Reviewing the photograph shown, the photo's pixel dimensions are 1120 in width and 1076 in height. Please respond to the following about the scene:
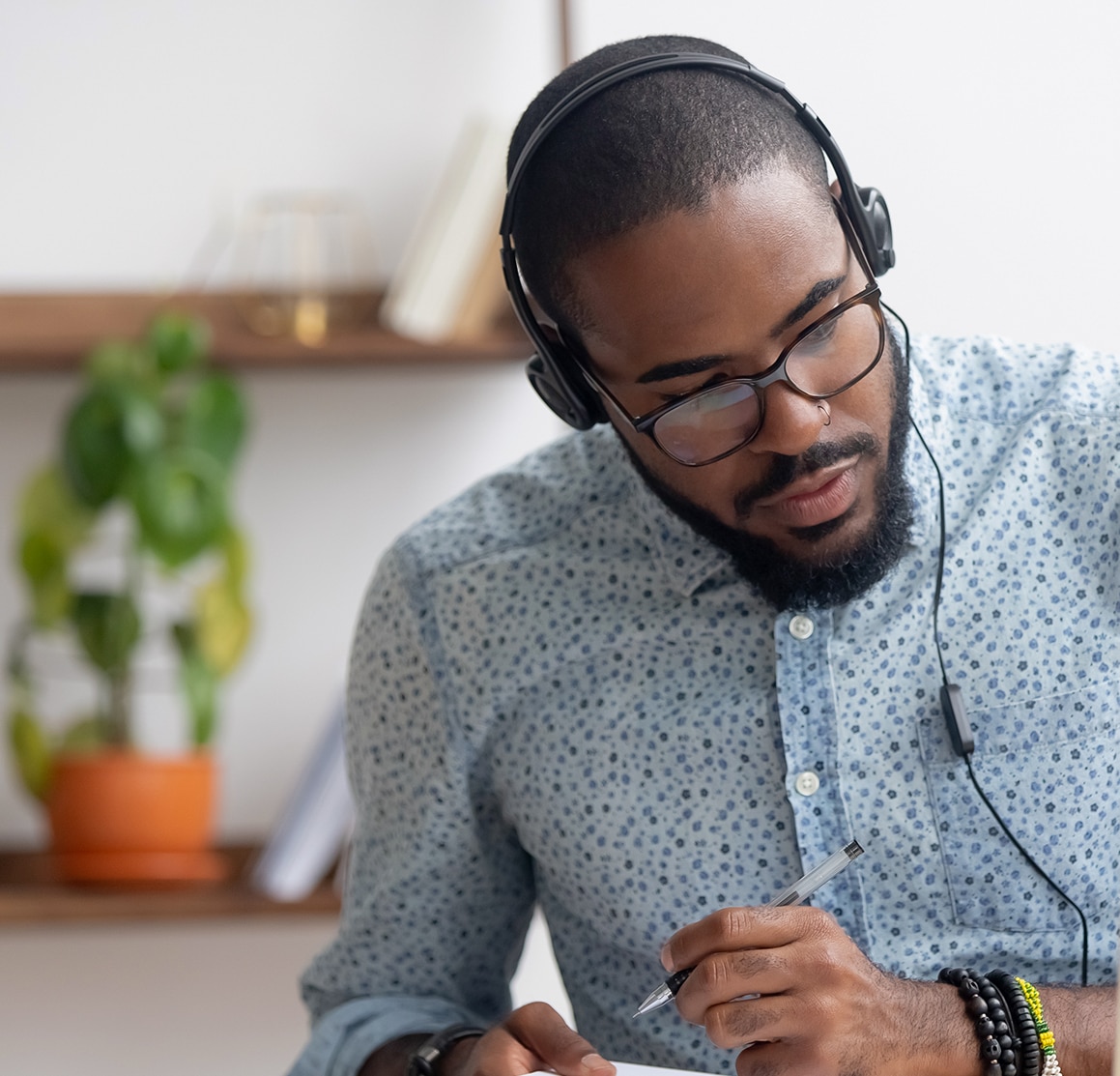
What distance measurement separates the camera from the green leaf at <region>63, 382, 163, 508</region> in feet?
5.41

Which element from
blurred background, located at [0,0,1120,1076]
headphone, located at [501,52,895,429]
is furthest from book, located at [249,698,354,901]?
headphone, located at [501,52,895,429]

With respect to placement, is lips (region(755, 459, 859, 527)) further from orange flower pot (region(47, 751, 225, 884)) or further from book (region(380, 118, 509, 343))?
orange flower pot (region(47, 751, 225, 884))

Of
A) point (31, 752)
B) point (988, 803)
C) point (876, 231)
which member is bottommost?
point (31, 752)

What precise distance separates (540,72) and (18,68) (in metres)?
0.65

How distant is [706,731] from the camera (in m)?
1.01

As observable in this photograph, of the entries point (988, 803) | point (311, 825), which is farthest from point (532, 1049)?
point (311, 825)

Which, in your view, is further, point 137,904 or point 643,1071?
point 137,904

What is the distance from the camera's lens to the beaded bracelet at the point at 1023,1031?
0.80m

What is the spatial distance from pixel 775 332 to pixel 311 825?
103 cm

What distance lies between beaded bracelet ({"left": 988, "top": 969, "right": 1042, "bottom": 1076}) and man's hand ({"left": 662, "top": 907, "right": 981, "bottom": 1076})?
0.08 feet

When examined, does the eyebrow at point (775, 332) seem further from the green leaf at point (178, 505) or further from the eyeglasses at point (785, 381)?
the green leaf at point (178, 505)

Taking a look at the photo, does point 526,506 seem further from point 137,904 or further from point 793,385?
point 137,904

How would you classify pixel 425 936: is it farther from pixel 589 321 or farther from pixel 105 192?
pixel 105 192

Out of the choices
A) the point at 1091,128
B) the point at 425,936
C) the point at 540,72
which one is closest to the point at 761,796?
the point at 425,936
